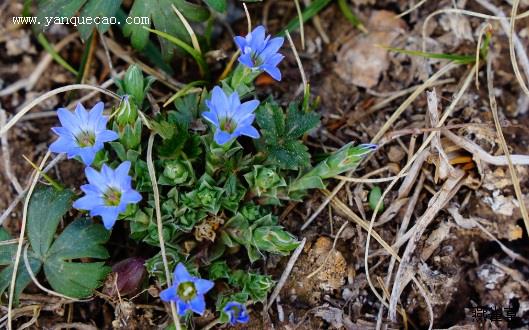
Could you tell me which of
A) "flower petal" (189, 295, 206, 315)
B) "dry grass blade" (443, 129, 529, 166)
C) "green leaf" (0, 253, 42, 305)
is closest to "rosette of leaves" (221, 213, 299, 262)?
"flower petal" (189, 295, 206, 315)

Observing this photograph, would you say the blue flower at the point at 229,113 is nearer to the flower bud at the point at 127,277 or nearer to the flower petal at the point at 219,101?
the flower petal at the point at 219,101

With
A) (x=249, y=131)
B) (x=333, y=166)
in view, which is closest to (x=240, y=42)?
(x=249, y=131)

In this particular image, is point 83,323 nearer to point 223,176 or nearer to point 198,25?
point 223,176

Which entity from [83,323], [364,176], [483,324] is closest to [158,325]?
[83,323]

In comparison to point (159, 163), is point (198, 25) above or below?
above

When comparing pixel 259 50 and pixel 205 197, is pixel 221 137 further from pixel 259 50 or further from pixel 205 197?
pixel 259 50

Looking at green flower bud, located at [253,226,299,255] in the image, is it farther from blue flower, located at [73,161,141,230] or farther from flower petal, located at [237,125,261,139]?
blue flower, located at [73,161,141,230]

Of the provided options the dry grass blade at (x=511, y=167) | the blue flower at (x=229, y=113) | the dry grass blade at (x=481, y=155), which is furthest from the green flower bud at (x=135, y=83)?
the dry grass blade at (x=511, y=167)

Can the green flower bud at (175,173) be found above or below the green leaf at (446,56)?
below
